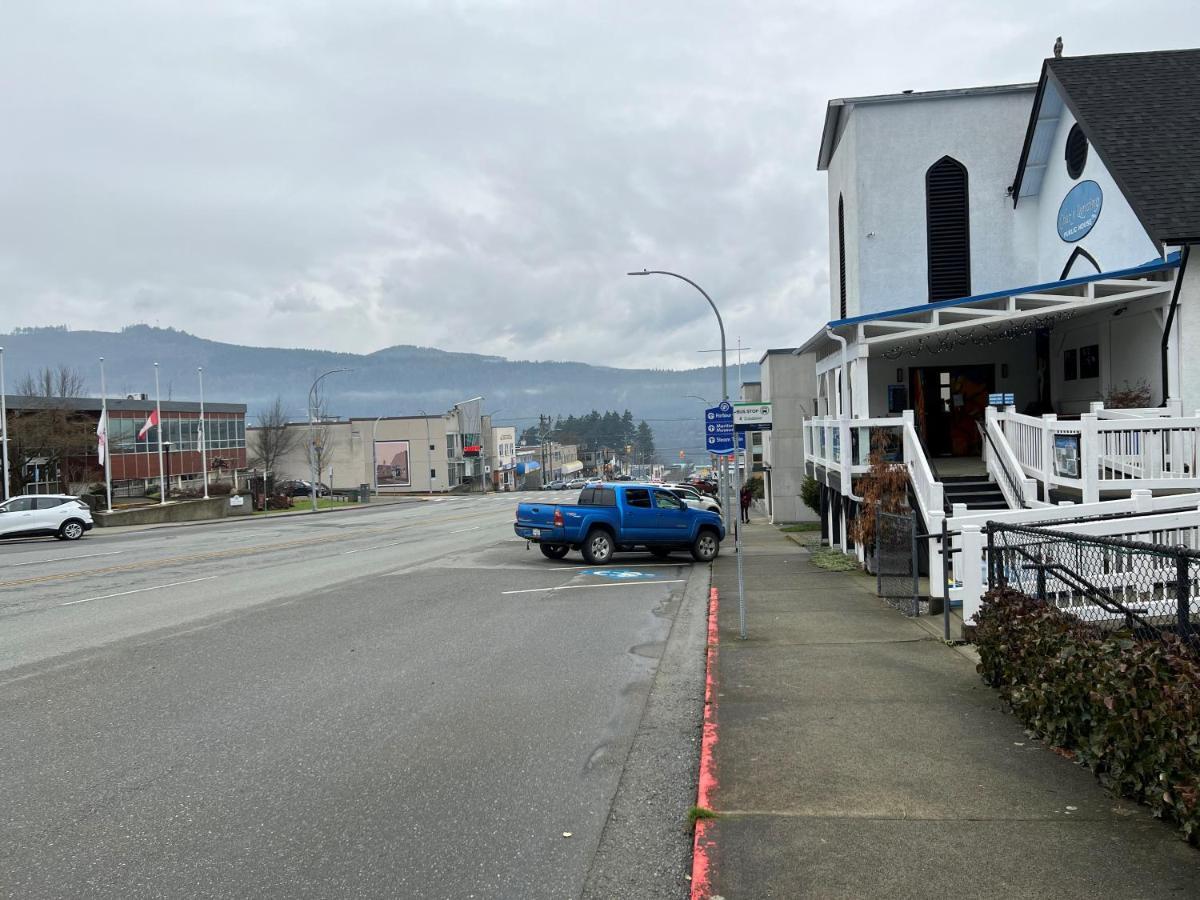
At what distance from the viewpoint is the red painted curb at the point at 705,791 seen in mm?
4971

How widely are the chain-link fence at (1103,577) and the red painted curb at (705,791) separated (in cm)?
274

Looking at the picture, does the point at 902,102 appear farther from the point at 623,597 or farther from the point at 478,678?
the point at 478,678

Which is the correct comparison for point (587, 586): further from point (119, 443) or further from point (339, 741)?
point (119, 443)

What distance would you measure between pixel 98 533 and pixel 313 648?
33.0 meters

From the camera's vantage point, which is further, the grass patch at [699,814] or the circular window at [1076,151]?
the circular window at [1076,151]

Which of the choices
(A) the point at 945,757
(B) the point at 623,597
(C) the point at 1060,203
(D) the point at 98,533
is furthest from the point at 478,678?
(D) the point at 98,533

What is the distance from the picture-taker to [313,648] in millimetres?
11547

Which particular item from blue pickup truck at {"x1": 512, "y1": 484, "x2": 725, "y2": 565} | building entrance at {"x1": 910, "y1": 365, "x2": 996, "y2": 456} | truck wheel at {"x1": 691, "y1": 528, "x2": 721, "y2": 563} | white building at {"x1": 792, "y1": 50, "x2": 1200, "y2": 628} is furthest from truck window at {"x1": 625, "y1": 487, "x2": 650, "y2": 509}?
building entrance at {"x1": 910, "y1": 365, "x2": 996, "y2": 456}

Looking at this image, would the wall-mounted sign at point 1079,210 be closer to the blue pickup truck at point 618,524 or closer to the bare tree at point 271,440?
the blue pickup truck at point 618,524

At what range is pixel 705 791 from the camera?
6.31m

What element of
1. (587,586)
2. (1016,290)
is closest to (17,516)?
(587,586)

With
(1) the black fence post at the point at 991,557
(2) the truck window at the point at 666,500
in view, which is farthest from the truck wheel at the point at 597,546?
(1) the black fence post at the point at 991,557

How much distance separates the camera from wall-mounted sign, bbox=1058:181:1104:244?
21.2 meters

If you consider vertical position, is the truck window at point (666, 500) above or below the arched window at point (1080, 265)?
below
